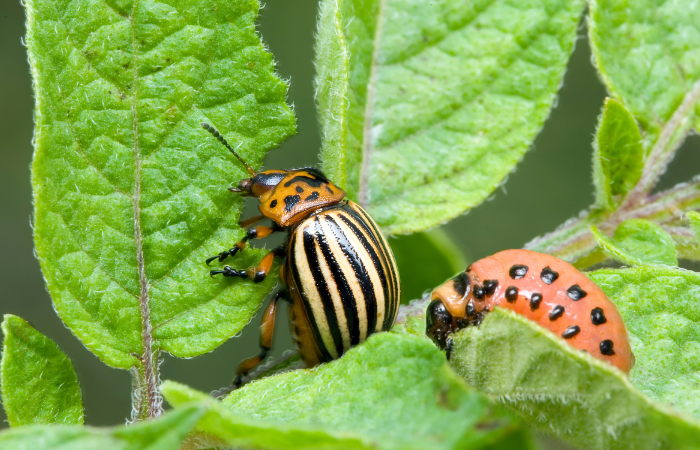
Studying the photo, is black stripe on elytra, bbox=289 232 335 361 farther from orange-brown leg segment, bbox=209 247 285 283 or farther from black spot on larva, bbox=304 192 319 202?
black spot on larva, bbox=304 192 319 202

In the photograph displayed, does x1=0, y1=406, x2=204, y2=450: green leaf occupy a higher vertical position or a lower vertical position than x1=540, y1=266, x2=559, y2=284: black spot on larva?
higher

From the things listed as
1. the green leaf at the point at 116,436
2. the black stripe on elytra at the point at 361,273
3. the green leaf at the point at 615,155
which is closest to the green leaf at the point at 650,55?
the green leaf at the point at 615,155

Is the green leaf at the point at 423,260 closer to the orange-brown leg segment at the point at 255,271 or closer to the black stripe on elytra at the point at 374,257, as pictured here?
the black stripe on elytra at the point at 374,257

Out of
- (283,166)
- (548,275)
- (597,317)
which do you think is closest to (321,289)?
(548,275)

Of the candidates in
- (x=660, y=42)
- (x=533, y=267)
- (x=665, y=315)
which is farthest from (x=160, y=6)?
(x=660, y=42)

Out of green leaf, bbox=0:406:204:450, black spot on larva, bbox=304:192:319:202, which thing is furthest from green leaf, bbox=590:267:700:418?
green leaf, bbox=0:406:204:450
